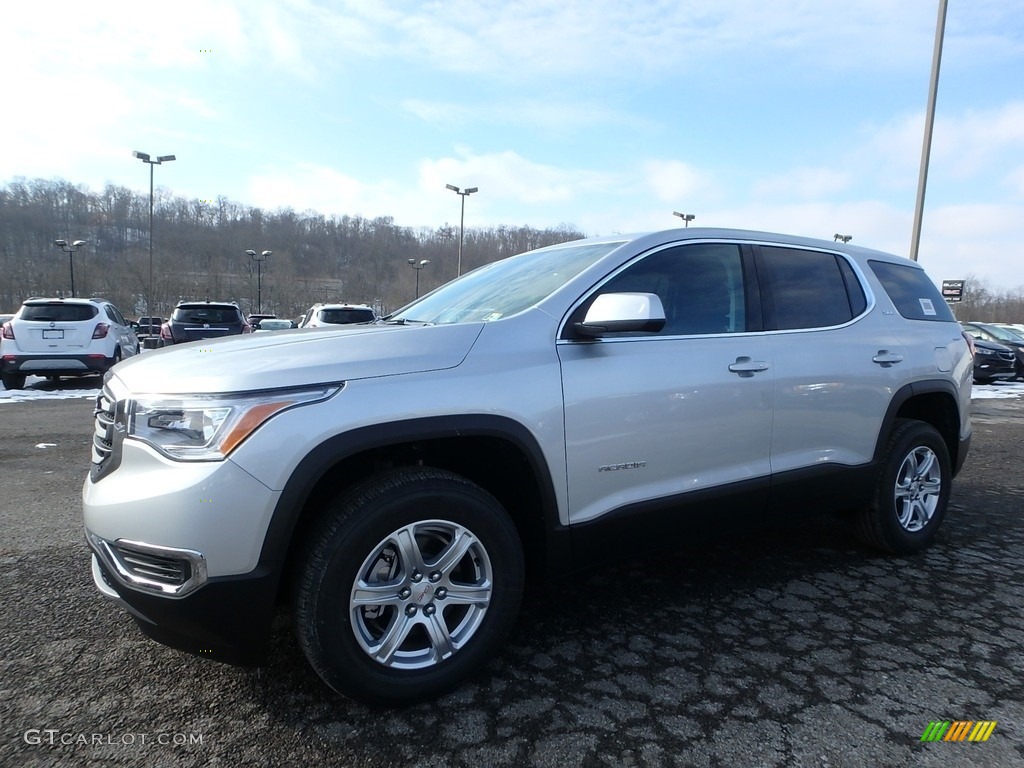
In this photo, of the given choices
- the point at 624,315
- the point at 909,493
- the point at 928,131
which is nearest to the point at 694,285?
the point at 624,315

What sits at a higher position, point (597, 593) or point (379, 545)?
point (379, 545)

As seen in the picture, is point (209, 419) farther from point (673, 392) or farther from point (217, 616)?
point (673, 392)

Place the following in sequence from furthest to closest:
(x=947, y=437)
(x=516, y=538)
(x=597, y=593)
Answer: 1. (x=947, y=437)
2. (x=597, y=593)
3. (x=516, y=538)

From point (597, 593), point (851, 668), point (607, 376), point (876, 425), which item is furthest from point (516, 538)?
point (876, 425)

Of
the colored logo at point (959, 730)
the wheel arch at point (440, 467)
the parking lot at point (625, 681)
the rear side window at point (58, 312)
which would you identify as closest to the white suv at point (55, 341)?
the rear side window at point (58, 312)

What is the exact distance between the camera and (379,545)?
2.18m

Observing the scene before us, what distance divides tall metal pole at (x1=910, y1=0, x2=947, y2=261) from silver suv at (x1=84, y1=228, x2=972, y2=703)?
1118cm

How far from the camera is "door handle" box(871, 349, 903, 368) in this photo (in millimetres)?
3611

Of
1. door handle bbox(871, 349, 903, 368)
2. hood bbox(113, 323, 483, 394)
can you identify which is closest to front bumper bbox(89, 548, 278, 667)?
hood bbox(113, 323, 483, 394)

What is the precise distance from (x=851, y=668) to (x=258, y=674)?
7.44 ft

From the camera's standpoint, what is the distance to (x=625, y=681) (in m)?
2.47

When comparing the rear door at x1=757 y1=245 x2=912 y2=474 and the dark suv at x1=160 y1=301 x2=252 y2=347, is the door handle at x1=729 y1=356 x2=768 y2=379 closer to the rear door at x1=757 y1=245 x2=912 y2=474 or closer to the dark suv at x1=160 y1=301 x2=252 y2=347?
the rear door at x1=757 y1=245 x2=912 y2=474

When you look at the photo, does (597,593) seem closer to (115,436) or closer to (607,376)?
(607,376)

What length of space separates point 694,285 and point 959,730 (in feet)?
6.48
